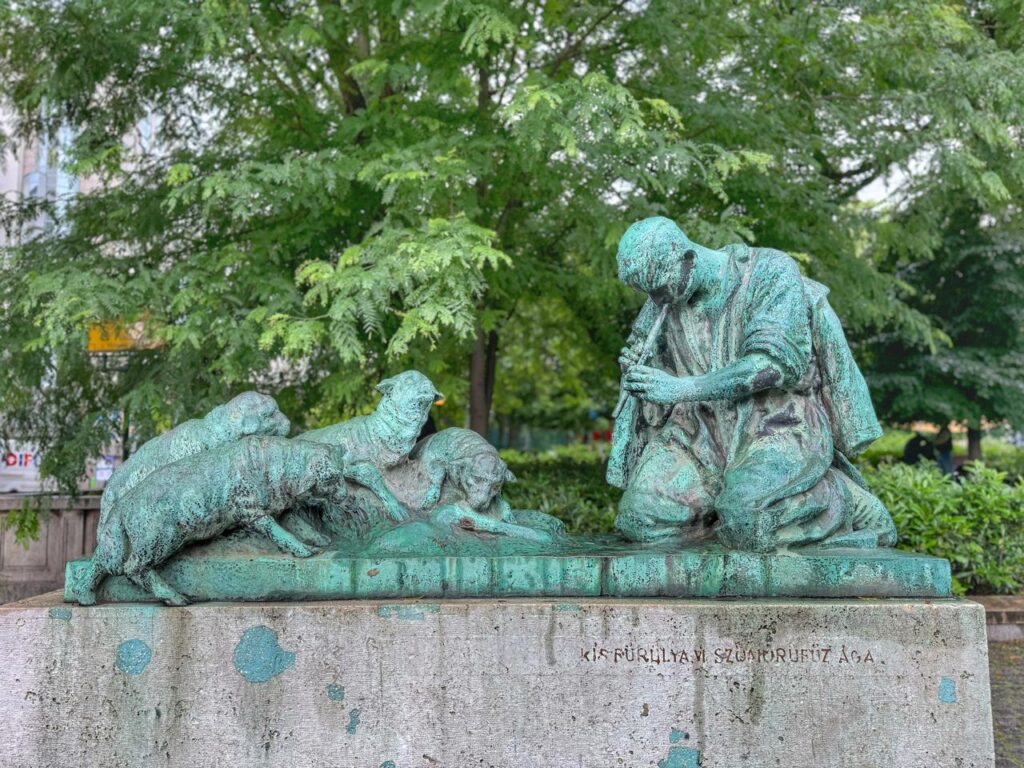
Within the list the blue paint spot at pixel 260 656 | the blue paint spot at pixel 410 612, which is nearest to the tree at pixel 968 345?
the blue paint spot at pixel 410 612

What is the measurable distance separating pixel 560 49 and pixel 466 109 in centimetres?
112

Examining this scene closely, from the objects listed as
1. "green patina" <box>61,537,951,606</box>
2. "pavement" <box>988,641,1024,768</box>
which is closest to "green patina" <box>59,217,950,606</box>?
"green patina" <box>61,537,951,606</box>

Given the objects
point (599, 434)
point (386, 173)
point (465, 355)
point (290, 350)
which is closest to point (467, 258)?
point (386, 173)

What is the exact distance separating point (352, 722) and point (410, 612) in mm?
463

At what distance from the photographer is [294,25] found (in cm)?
701

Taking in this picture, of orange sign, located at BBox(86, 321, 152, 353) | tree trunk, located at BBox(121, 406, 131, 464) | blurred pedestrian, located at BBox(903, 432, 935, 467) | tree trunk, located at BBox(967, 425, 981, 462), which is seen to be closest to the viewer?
orange sign, located at BBox(86, 321, 152, 353)

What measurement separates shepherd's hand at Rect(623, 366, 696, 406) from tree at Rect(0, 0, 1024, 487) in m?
2.28

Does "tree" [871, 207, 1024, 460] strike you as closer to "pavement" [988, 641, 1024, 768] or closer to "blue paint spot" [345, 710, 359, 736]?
"pavement" [988, 641, 1024, 768]

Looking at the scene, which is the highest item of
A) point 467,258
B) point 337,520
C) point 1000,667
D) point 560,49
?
point 560,49

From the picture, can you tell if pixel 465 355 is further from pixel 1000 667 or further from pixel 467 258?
pixel 1000 667

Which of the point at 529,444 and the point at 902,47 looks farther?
the point at 529,444

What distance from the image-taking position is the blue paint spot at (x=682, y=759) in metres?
3.56

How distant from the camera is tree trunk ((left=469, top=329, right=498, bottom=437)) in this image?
32.4 feet

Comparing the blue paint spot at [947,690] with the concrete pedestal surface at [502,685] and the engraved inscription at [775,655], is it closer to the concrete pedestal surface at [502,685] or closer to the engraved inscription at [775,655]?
the concrete pedestal surface at [502,685]
